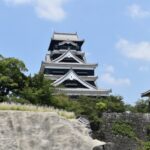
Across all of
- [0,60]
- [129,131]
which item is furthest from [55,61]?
[129,131]

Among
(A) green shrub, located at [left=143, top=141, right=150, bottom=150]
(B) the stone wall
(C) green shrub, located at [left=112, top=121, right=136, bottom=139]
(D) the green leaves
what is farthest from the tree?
(B) the stone wall

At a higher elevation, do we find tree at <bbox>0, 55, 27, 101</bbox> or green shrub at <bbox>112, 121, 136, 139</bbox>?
tree at <bbox>0, 55, 27, 101</bbox>

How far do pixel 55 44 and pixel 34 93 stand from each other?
31.4 m

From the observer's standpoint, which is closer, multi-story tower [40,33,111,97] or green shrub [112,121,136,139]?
green shrub [112,121,136,139]

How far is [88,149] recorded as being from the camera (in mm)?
11281

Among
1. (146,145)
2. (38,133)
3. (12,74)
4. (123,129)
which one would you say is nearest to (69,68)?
(12,74)

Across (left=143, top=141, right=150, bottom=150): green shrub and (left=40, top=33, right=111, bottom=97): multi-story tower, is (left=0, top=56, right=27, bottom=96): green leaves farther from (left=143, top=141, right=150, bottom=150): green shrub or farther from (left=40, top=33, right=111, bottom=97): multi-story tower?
(left=40, top=33, right=111, bottom=97): multi-story tower

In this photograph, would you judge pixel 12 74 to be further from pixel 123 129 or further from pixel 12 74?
pixel 123 129

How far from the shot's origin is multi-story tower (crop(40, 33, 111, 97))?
46216 mm

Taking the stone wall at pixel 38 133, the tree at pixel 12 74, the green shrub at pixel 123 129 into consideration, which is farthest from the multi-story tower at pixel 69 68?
the stone wall at pixel 38 133

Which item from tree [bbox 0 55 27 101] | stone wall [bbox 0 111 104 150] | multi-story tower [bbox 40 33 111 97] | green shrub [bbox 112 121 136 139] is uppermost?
multi-story tower [bbox 40 33 111 97]

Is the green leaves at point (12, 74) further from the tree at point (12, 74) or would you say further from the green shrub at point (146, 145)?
the green shrub at point (146, 145)

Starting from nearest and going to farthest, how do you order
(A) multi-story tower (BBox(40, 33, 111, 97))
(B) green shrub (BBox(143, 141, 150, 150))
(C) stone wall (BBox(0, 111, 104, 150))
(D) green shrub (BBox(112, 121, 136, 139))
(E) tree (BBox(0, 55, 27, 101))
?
(C) stone wall (BBox(0, 111, 104, 150)), (B) green shrub (BBox(143, 141, 150, 150)), (D) green shrub (BBox(112, 121, 136, 139)), (E) tree (BBox(0, 55, 27, 101)), (A) multi-story tower (BBox(40, 33, 111, 97))

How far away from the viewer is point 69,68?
51.0m
